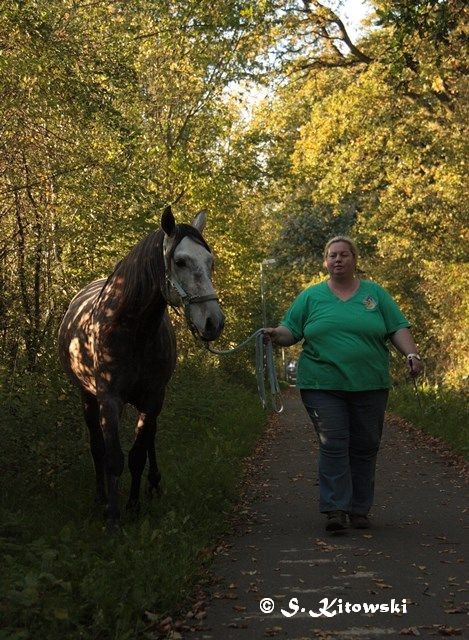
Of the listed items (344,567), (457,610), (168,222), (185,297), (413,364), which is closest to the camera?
(457,610)

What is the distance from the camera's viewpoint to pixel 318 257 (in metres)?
43.0

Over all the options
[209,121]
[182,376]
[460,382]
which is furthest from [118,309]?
[209,121]

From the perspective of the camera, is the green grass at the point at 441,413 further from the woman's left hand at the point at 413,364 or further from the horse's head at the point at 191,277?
the horse's head at the point at 191,277

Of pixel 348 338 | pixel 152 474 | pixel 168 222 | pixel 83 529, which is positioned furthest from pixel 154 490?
pixel 168 222

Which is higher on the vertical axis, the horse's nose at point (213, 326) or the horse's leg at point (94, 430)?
the horse's nose at point (213, 326)

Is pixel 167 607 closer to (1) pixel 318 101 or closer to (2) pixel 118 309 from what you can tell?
(2) pixel 118 309

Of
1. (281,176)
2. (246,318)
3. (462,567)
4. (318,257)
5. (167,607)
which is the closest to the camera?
(167,607)

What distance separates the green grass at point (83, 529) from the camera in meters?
4.15

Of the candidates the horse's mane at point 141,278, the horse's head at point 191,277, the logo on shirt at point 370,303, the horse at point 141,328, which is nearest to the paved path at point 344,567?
the horse at point 141,328

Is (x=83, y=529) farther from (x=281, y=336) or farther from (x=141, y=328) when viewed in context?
(x=281, y=336)

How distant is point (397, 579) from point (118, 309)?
9.92 ft

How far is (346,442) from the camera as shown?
675 centimetres

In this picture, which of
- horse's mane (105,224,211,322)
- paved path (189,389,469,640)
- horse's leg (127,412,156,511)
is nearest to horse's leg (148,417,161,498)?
horse's leg (127,412,156,511)

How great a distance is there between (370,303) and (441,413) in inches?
397
